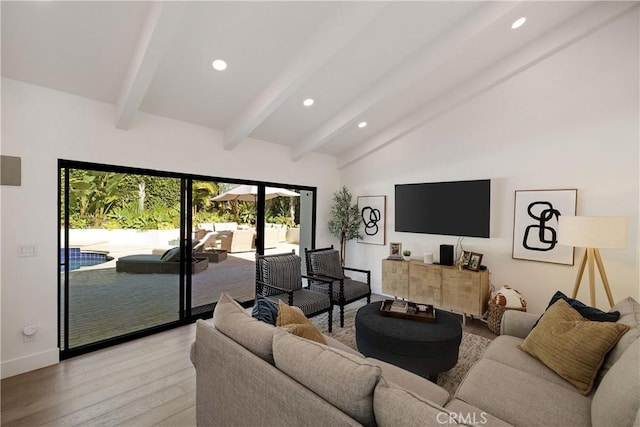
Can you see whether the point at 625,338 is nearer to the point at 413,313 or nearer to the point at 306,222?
the point at 413,313

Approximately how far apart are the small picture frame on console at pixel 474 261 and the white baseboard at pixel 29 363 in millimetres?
4730

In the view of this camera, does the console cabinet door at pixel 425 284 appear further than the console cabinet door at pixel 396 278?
No

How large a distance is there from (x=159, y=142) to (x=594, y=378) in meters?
4.27

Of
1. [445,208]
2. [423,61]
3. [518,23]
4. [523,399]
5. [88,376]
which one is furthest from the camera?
[445,208]

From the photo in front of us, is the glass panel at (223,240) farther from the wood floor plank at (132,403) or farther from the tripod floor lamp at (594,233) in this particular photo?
the tripod floor lamp at (594,233)

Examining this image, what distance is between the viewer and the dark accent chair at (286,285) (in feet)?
11.2

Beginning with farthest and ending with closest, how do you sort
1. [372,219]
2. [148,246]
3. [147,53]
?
1. [372,219]
2. [148,246]
3. [147,53]

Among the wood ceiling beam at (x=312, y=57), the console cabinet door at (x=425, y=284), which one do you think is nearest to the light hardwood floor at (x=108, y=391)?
the wood ceiling beam at (x=312, y=57)

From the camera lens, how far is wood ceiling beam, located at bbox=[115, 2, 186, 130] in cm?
212

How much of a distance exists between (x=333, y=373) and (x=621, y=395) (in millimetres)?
1214

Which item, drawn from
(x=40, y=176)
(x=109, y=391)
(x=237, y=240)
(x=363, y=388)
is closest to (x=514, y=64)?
(x=363, y=388)

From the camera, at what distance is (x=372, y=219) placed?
5.38 m

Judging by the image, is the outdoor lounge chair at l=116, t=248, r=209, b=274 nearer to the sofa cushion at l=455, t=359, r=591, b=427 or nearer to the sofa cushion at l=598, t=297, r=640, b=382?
the sofa cushion at l=455, t=359, r=591, b=427

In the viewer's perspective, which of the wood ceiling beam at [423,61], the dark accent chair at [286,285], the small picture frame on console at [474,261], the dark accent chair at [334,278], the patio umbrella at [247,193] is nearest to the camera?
the wood ceiling beam at [423,61]
